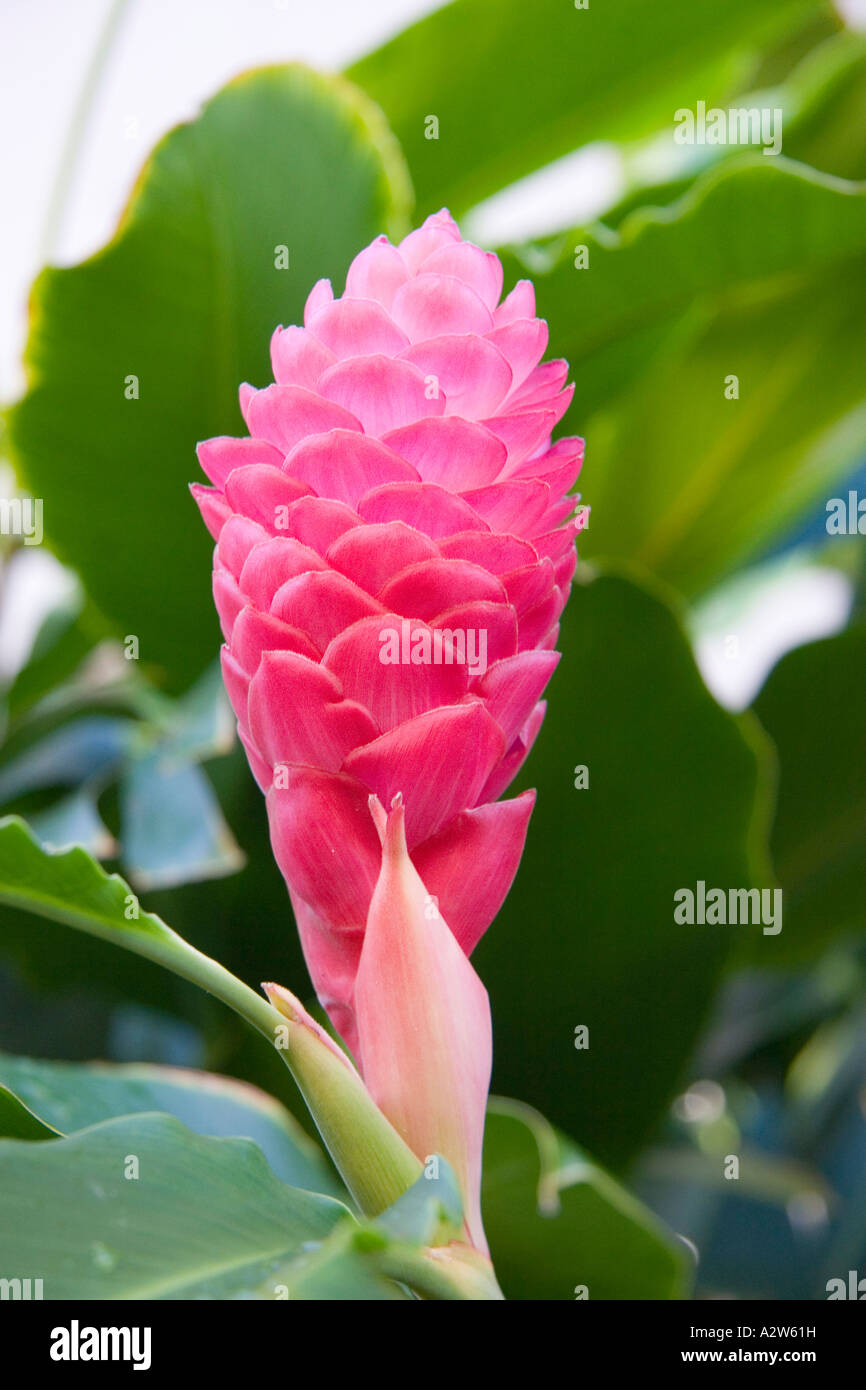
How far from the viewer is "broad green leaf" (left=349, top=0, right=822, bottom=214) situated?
1.93ft

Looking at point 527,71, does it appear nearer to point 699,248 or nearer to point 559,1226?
point 699,248

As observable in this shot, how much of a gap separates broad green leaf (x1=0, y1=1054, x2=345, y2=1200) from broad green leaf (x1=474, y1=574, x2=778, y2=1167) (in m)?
0.09

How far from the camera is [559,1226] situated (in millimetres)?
396

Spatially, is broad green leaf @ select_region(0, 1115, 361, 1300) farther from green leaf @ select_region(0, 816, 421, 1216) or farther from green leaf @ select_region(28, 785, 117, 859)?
green leaf @ select_region(28, 785, 117, 859)

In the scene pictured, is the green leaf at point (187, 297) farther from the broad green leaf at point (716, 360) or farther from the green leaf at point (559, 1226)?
the green leaf at point (559, 1226)

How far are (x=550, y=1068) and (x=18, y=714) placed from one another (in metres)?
0.38

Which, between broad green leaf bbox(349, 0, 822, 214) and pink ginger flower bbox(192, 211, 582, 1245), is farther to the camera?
broad green leaf bbox(349, 0, 822, 214)

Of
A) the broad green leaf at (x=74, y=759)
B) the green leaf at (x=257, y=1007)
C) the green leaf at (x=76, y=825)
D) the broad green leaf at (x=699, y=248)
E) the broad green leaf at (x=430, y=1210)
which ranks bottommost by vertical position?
the broad green leaf at (x=430, y=1210)

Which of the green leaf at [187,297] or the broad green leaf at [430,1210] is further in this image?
the green leaf at [187,297]

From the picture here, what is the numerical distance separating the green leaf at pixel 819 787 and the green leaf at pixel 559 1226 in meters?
0.23

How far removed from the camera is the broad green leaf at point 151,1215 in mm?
213

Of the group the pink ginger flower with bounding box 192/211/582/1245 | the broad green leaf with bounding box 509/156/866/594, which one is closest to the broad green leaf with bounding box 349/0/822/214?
the broad green leaf with bounding box 509/156/866/594

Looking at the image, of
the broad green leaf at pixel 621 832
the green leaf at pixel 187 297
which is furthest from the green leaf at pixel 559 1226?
the green leaf at pixel 187 297
